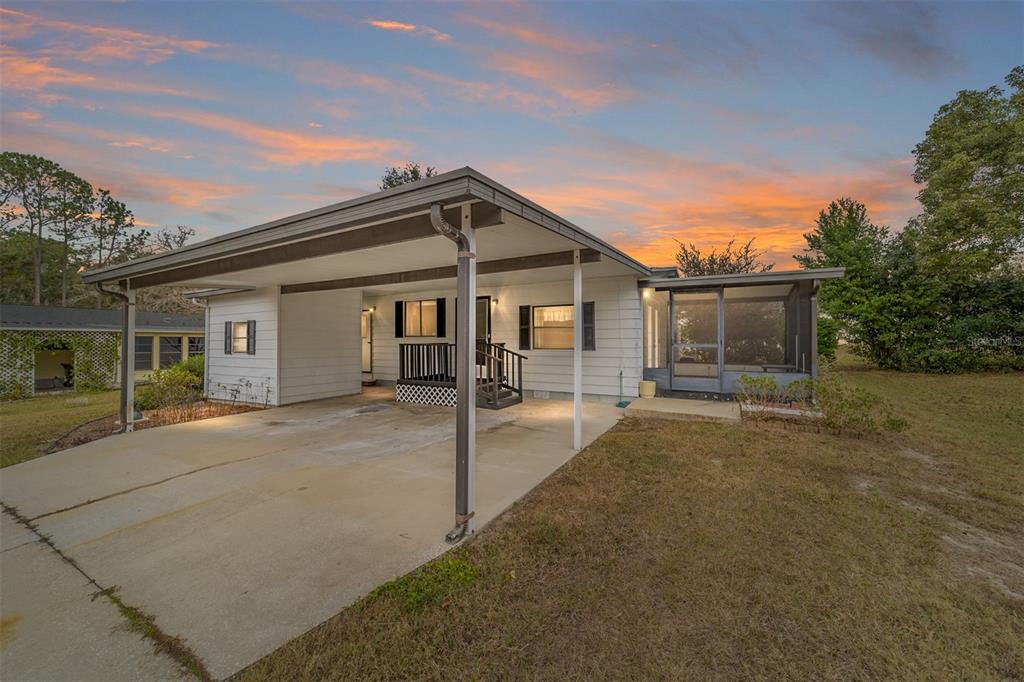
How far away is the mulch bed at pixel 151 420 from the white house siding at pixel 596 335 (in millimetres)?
4850

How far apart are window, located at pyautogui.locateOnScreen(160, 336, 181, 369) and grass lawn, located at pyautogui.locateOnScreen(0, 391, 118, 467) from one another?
2.85 m

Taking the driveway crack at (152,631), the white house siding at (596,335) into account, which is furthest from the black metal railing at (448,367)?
the driveway crack at (152,631)

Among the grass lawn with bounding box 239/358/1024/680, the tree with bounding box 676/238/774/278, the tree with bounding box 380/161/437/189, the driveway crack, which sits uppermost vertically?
the tree with bounding box 380/161/437/189

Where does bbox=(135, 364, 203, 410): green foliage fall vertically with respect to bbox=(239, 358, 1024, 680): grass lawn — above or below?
above

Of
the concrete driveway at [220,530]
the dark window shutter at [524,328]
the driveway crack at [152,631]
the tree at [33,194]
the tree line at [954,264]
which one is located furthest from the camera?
the tree at [33,194]

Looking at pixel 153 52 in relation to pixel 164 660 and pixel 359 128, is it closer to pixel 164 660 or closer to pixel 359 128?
pixel 359 128

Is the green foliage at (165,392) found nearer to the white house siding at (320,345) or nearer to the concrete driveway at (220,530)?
the white house siding at (320,345)

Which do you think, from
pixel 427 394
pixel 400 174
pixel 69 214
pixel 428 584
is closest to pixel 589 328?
pixel 427 394

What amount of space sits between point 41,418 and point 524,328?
9675 mm

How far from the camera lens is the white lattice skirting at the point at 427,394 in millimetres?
8211

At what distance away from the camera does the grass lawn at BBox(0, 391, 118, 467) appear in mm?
5445

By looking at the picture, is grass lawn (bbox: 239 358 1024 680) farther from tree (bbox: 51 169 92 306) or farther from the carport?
tree (bbox: 51 169 92 306)

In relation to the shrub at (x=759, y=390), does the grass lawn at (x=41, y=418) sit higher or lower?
Result: lower

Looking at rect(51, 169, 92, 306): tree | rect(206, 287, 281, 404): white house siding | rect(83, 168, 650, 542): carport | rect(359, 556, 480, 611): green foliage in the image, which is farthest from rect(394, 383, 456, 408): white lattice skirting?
rect(51, 169, 92, 306): tree
